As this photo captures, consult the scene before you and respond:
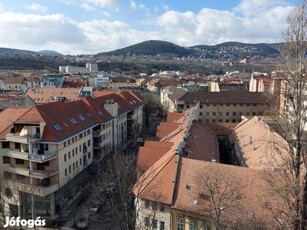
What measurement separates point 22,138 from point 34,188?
662cm

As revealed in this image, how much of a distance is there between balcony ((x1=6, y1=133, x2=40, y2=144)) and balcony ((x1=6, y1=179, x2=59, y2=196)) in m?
5.58

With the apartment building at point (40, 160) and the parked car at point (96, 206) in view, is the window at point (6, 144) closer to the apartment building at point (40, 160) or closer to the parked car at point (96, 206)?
the apartment building at point (40, 160)

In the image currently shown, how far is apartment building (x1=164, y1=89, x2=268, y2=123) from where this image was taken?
92.6 metres

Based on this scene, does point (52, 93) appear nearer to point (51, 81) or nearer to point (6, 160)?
point (6, 160)

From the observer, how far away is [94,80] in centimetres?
16975

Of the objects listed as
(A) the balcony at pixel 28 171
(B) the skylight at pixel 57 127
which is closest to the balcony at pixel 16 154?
(A) the balcony at pixel 28 171

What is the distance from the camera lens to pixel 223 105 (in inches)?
3652

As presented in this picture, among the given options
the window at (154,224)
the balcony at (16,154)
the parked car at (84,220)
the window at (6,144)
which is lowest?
the parked car at (84,220)

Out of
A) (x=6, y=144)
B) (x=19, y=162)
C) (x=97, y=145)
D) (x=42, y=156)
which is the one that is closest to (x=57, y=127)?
(x=42, y=156)

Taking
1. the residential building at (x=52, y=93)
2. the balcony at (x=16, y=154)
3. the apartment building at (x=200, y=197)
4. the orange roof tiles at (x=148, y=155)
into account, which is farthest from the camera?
the residential building at (x=52, y=93)

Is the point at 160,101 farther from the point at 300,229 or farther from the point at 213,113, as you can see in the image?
the point at 300,229

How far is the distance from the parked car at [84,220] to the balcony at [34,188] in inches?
203

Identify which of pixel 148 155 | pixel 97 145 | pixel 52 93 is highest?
pixel 52 93

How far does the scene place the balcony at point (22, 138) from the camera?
4125 centimetres
